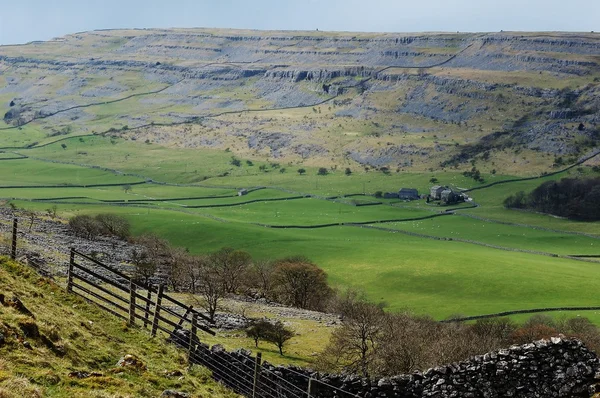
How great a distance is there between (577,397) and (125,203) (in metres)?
175

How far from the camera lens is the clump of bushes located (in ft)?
363

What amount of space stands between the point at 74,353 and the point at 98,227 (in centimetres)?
10148

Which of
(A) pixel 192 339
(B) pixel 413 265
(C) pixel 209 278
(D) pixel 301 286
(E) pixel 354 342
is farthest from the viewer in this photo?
(B) pixel 413 265

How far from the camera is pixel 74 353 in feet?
71.3

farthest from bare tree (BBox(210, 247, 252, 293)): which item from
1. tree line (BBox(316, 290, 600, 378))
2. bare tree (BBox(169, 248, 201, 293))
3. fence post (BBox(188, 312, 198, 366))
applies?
fence post (BBox(188, 312, 198, 366))

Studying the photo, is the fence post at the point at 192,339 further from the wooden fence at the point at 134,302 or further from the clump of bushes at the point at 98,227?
the clump of bushes at the point at 98,227

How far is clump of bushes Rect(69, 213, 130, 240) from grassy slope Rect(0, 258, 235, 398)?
79579 mm

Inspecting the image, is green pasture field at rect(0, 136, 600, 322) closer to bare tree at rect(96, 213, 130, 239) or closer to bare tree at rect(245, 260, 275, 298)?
bare tree at rect(96, 213, 130, 239)

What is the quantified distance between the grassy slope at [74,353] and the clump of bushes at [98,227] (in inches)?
3133

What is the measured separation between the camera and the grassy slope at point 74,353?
18.8 m

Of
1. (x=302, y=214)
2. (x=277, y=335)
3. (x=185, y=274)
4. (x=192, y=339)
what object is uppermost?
(x=192, y=339)

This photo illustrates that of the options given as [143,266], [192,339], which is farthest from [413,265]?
[192,339]

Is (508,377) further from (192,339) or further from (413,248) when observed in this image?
(413,248)

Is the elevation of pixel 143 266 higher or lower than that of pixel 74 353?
lower
